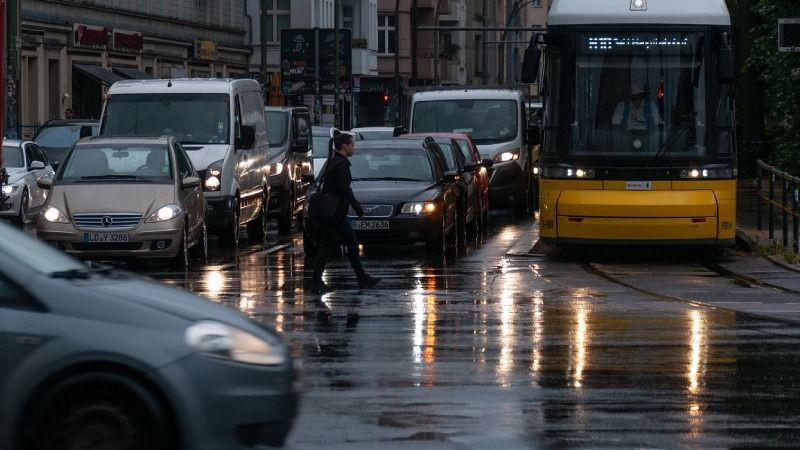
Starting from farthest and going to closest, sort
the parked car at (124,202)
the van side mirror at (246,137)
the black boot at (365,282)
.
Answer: the van side mirror at (246,137) → the parked car at (124,202) → the black boot at (365,282)

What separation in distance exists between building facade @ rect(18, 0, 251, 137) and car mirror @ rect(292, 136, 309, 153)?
13494mm

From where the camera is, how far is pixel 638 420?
9.93 metres

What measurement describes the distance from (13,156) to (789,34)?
44.1 feet

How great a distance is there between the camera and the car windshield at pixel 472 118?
35.9m

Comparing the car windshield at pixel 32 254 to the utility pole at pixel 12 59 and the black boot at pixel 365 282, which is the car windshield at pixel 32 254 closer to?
the black boot at pixel 365 282

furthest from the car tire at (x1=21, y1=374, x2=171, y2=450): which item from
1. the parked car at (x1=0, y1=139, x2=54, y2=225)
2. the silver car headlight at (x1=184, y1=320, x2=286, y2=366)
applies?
the parked car at (x1=0, y1=139, x2=54, y2=225)

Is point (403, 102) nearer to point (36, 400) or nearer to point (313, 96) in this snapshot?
point (313, 96)

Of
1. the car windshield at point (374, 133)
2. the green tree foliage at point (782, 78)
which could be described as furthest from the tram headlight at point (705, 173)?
the car windshield at point (374, 133)

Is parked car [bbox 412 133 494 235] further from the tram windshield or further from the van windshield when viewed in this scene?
the tram windshield

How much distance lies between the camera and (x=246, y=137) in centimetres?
2552

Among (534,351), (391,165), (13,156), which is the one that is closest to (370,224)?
(391,165)

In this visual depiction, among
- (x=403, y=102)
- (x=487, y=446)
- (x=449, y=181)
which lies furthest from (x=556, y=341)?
(x=403, y=102)

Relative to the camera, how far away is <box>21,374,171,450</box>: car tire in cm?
752

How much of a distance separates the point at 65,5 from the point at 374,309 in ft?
116
